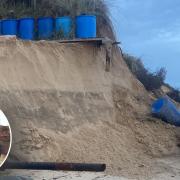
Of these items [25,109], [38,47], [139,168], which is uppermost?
[38,47]

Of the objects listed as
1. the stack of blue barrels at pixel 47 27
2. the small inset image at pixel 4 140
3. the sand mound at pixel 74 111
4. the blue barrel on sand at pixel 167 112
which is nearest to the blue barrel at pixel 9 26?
the stack of blue barrels at pixel 47 27

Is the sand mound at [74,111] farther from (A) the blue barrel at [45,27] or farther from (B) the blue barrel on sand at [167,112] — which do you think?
(A) the blue barrel at [45,27]

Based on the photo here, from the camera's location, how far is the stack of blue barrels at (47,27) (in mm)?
11859

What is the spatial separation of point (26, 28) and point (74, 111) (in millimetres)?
2342

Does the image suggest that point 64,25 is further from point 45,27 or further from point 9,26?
point 9,26

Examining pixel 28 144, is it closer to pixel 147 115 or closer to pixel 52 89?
pixel 52 89

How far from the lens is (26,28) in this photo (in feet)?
38.9

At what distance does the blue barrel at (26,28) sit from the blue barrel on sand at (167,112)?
3.24 meters

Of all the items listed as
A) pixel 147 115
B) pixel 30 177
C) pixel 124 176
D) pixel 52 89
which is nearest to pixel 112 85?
pixel 147 115

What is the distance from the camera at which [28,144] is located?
30.7 ft

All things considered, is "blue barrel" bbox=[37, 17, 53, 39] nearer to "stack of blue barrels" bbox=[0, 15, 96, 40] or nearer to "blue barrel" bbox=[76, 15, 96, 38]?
"stack of blue barrels" bbox=[0, 15, 96, 40]

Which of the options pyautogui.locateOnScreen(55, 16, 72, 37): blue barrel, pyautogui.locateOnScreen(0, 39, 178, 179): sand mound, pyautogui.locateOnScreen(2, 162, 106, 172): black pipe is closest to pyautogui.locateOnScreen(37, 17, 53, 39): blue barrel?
pyautogui.locateOnScreen(55, 16, 72, 37): blue barrel

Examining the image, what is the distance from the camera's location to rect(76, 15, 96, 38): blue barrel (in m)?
11.8

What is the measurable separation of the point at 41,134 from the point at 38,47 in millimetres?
2023
